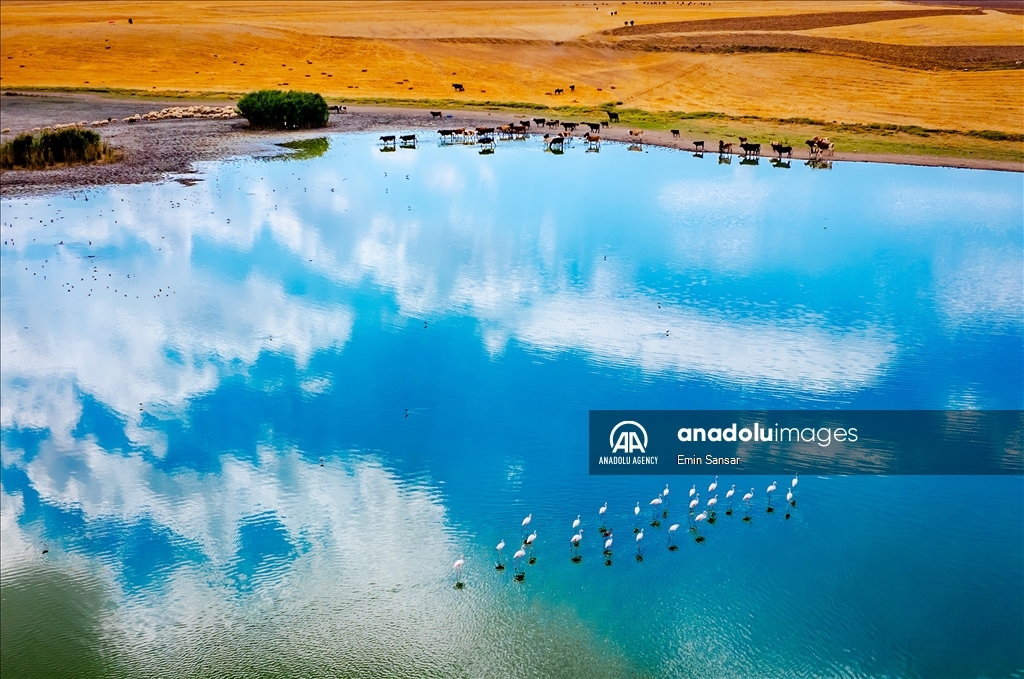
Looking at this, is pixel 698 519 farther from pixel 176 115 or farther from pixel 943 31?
pixel 943 31

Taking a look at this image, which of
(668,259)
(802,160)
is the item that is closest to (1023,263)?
(668,259)

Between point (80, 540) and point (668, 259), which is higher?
point (668, 259)

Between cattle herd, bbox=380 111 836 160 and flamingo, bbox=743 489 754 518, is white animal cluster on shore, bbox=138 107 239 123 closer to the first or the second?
cattle herd, bbox=380 111 836 160

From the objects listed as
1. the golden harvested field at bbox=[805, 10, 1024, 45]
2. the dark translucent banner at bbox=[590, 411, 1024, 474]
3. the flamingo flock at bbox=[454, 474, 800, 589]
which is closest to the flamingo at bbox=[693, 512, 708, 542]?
the flamingo flock at bbox=[454, 474, 800, 589]

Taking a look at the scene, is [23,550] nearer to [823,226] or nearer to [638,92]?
[823,226]

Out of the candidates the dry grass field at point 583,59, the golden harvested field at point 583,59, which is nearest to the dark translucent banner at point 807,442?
the dry grass field at point 583,59

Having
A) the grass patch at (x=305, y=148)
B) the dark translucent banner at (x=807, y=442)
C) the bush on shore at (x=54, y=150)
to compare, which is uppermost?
the bush on shore at (x=54, y=150)

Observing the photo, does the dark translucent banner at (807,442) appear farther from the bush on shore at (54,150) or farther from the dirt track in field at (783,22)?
the dirt track in field at (783,22)

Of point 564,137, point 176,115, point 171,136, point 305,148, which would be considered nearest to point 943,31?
point 564,137
